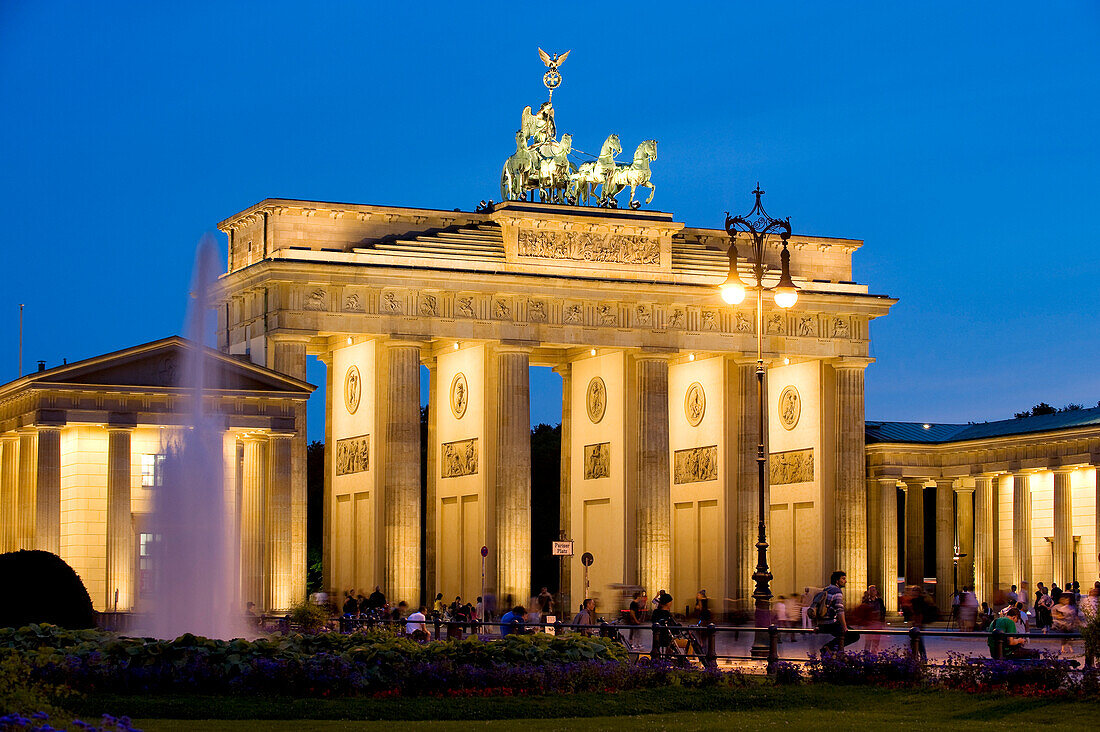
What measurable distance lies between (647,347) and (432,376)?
949 centimetres

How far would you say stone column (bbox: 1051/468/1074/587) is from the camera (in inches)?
2813

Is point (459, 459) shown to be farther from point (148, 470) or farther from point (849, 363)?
point (148, 470)

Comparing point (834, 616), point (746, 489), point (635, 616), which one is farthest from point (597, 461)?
point (834, 616)

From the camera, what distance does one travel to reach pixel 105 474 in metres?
56.2

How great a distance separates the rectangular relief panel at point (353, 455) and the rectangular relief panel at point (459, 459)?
445 cm

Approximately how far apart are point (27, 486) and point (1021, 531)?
40.6 m

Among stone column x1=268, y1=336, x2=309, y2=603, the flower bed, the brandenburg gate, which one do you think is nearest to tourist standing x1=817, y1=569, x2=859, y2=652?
the flower bed

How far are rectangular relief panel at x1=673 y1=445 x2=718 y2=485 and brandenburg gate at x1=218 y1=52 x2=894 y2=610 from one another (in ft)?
0.36

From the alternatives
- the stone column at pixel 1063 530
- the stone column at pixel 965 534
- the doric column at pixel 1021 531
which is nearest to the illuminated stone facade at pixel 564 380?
the doric column at pixel 1021 531

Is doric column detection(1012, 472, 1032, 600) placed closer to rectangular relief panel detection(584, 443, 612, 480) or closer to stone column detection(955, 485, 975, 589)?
stone column detection(955, 485, 975, 589)

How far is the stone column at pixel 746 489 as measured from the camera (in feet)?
245

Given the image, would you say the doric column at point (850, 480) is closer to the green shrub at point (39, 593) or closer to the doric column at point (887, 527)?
the doric column at point (887, 527)

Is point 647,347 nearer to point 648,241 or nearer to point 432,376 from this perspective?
point 648,241

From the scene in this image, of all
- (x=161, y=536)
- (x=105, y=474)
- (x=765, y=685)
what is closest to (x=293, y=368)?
(x=105, y=474)
